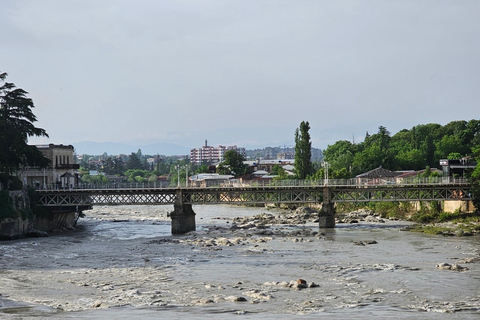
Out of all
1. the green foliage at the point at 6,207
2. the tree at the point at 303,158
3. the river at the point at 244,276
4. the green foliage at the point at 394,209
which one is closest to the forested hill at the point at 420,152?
the tree at the point at 303,158

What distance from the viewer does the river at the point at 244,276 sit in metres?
41.4

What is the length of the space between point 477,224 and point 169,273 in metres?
44.8

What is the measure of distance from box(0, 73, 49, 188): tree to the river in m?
12.7

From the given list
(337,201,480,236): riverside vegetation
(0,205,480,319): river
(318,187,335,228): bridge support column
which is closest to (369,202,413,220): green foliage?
(337,201,480,236): riverside vegetation

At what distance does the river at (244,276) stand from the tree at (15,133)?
502 inches

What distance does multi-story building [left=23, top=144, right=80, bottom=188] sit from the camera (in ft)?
338

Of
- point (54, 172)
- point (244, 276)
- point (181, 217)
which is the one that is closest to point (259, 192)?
point (181, 217)

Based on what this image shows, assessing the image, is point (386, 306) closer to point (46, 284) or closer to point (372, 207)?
point (46, 284)

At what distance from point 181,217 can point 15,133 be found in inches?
987

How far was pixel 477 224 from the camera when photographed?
3290 inches

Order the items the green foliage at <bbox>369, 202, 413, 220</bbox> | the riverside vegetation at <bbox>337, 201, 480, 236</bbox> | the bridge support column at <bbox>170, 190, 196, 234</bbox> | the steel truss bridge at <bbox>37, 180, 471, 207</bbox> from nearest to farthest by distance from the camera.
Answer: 1. the riverside vegetation at <bbox>337, 201, 480, 236</bbox>
2. the steel truss bridge at <bbox>37, 180, 471, 207</bbox>
3. the bridge support column at <bbox>170, 190, 196, 234</bbox>
4. the green foliage at <bbox>369, 202, 413, 220</bbox>

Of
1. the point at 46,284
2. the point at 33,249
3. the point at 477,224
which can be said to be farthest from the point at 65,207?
the point at 477,224

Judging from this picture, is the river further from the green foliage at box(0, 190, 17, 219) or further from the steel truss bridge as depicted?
the steel truss bridge

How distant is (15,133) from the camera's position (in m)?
91.2
